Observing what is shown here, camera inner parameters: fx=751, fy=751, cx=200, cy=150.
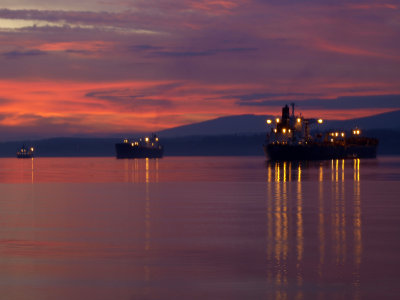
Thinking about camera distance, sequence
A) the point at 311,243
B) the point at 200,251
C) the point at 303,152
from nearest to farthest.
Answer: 1. the point at 200,251
2. the point at 311,243
3. the point at 303,152

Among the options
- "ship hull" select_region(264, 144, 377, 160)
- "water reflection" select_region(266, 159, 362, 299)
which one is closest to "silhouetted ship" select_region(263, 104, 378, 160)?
"ship hull" select_region(264, 144, 377, 160)

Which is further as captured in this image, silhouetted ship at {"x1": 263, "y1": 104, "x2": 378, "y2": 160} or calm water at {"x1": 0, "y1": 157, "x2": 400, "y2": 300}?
silhouetted ship at {"x1": 263, "y1": 104, "x2": 378, "y2": 160}

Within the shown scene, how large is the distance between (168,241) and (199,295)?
298 inches

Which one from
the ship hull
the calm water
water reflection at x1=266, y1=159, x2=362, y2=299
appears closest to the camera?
the calm water

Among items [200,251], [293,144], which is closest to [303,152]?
[293,144]

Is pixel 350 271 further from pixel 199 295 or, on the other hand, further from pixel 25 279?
pixel 25 279

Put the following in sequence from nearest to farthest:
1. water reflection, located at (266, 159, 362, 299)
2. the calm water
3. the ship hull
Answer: the calm water < water reflection, located at (266, 159, 362, 299) < the ship hull

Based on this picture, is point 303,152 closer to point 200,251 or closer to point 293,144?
point 293,144

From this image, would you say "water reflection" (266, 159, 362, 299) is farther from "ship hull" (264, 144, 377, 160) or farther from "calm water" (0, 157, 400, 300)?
"ship hull" (264, 144, 377, 160)

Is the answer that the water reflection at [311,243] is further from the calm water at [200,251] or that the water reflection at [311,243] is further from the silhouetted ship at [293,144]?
the silhouetted ship at [293,144]

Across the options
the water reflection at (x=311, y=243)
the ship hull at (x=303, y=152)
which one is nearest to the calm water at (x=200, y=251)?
the water reflection at (x=311, y=243)

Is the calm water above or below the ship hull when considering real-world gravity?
below

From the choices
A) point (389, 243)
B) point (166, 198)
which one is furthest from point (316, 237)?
point (166, 198)

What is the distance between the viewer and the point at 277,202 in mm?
36969
